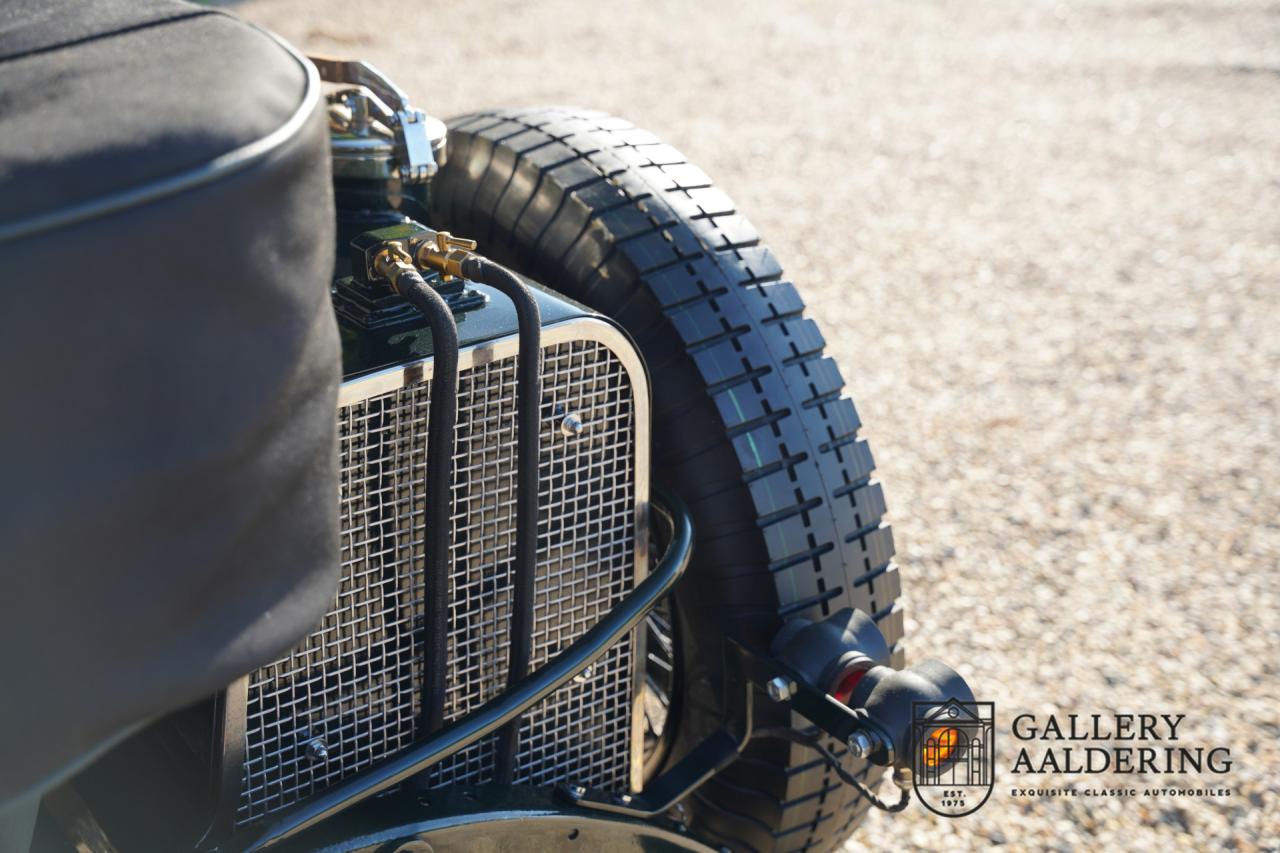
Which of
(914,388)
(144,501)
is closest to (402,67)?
(914,388)

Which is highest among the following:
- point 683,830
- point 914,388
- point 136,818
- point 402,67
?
point 136,818

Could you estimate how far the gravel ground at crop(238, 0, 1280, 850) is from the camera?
297cm

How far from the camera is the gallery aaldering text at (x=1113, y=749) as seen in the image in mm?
2641

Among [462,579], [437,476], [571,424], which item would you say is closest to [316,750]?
[462,579]

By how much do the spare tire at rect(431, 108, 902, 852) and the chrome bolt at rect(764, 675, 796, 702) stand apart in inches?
4.4

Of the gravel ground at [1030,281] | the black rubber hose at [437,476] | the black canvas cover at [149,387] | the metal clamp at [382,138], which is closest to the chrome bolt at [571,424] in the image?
the black rubber hose at [437,476]

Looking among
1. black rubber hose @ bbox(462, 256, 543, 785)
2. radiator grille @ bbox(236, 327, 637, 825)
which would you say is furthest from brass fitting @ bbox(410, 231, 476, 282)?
radiator grille @ bbox(236, 327, 637, 825)

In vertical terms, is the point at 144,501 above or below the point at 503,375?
above

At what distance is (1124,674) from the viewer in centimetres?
293

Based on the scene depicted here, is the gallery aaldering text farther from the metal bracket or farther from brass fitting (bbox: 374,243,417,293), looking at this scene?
brass fitting (bbox: 374,243,417,293)

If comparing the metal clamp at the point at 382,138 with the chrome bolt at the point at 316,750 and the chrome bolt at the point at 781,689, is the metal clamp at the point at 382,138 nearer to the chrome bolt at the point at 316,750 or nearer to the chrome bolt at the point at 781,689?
the chrome bolt at the point at 316,750

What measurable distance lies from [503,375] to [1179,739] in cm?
197

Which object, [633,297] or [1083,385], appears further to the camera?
[1083,385]

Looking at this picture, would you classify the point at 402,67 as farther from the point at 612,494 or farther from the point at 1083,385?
the point at 612,494
